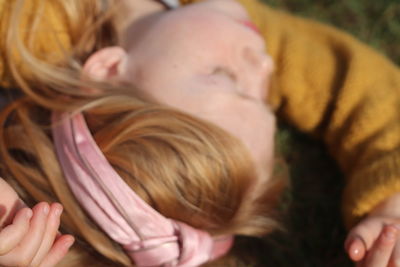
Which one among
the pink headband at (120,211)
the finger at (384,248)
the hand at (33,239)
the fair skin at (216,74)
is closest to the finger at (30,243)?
the hand at (33,239)

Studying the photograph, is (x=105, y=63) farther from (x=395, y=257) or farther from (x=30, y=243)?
(x=395, y=257)

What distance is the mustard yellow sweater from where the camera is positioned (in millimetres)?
1664

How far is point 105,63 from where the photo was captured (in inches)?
63.9

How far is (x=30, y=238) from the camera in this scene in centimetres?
113

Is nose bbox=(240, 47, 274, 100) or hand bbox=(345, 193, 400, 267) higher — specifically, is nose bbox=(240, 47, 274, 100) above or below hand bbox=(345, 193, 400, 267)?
above

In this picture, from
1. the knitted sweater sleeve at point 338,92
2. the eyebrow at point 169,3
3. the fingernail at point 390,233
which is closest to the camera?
the fingernail at point 390,233

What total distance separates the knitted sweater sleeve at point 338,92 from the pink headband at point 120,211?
552 millimetres

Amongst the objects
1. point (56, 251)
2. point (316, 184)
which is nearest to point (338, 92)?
point (316, 184)

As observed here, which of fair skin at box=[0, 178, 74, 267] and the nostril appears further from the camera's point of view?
the nostril

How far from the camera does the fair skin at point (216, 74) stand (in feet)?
4.68

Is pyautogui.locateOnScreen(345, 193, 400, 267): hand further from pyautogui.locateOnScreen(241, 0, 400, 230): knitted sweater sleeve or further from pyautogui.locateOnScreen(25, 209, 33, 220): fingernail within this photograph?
pyautogui.locateOnScreen(25, 209, 33, 220): fingernail

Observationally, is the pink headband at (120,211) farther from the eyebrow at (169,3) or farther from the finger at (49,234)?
the eyebrow at (169,3)

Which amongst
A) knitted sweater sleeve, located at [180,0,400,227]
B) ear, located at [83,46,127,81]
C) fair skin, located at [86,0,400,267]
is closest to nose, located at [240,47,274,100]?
fair skin, located at [86,0,400,267]

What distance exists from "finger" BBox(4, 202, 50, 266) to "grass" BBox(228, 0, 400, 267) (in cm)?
75
